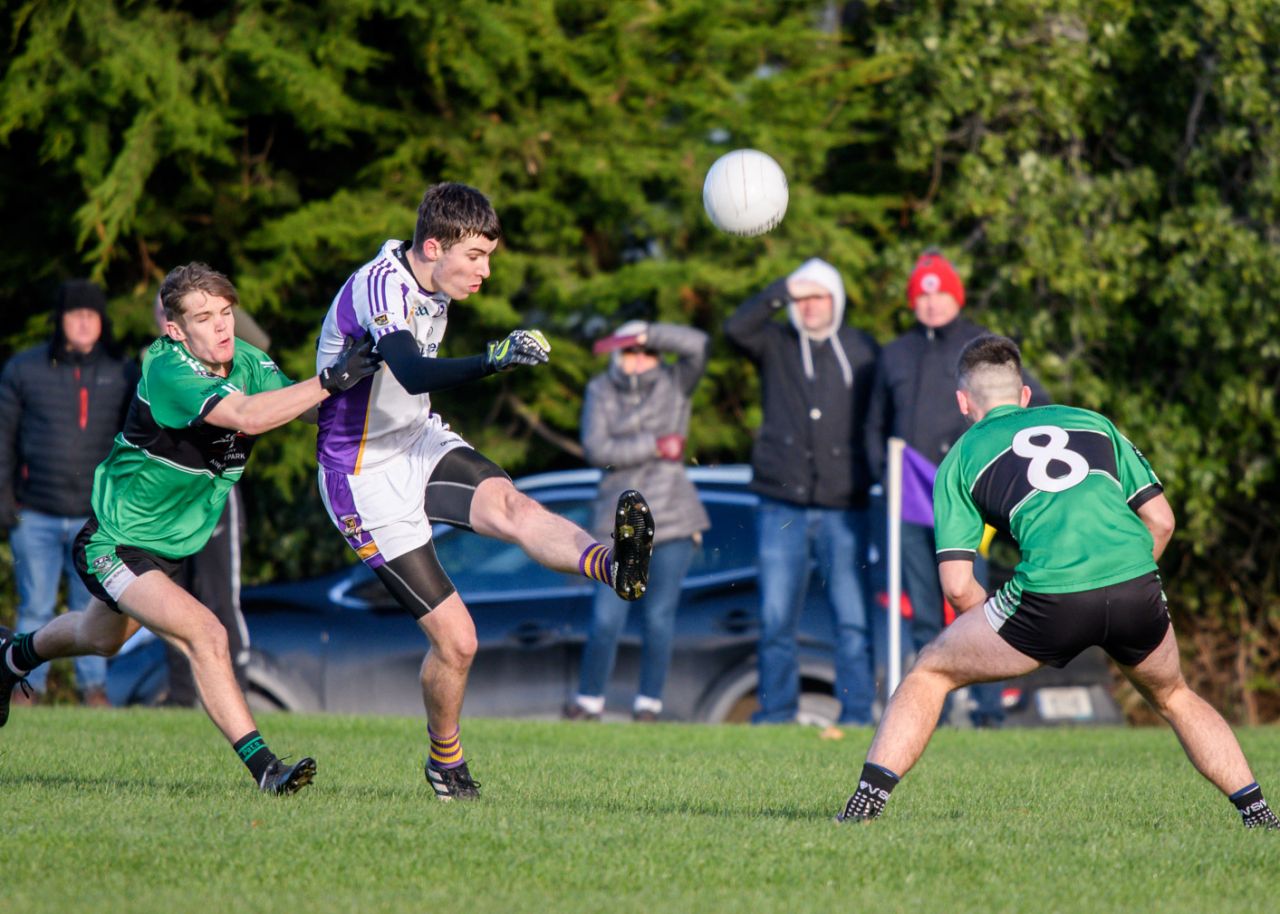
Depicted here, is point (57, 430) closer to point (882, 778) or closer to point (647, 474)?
point (647, 474)

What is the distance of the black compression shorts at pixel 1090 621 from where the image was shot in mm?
5375

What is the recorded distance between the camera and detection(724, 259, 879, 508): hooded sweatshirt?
10.4 m

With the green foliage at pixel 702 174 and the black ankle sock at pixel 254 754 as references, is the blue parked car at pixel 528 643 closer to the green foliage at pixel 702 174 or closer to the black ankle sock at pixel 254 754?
the green foliage at pixel 702 174

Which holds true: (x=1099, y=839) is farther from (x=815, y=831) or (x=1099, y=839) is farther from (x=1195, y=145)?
(x=1195, y=145)

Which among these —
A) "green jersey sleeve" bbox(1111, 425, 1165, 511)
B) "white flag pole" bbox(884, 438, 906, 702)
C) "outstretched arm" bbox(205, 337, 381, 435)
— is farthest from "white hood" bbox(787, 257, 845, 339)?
"green jersey sleeve" bbox(1111, 425, 1165, 511)

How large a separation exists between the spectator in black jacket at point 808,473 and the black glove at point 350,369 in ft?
14.3

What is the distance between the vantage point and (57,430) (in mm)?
10758

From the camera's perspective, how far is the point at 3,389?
35.8 ft

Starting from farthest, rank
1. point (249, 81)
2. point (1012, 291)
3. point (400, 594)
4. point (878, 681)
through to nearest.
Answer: point (1012, 291), point (249, 81), point (878, 681), point (400, 594)

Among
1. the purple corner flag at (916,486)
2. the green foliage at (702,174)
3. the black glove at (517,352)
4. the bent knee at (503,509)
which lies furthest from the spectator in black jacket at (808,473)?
the black glove at (517,352)

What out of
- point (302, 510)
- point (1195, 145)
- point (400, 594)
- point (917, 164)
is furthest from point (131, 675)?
point (1195, 145)

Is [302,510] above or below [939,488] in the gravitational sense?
below

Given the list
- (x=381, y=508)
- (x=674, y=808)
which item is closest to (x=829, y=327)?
(x=381, y=508)

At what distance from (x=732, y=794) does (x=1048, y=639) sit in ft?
5.60
